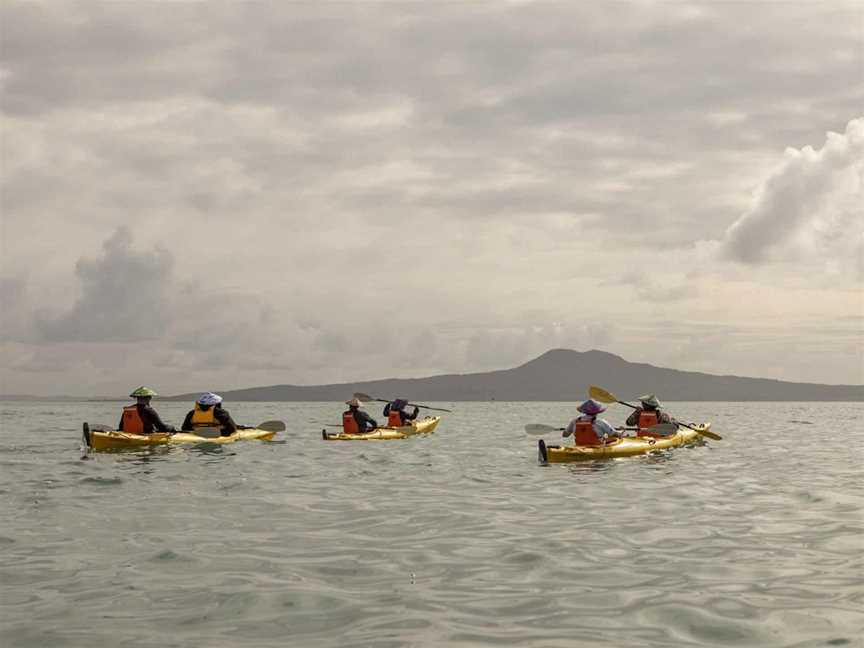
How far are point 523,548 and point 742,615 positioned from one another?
3289 mm

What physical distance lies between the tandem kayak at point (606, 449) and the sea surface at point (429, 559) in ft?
5.28

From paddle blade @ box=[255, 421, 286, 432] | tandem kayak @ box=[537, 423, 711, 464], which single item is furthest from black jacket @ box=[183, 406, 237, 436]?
tandem kayak @ box=[537, 423, 711, 464]

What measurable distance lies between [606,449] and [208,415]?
37.6 feet

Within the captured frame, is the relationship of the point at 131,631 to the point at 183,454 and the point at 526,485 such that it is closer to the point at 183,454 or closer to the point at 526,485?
the point at 526,485

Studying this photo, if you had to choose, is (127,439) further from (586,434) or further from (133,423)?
(586,434)

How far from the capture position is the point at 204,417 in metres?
25.5

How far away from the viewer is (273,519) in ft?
41.1

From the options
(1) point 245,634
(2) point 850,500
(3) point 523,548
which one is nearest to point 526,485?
(2) point 850,500

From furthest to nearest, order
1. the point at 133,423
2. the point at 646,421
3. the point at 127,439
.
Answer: the point at 646,421 < the point at 133,423 < the point at 127,439

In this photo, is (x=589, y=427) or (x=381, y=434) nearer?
(x=589, y=427)

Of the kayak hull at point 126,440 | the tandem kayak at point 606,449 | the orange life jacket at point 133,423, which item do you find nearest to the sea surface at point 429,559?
the tandem kayak at point 606,449

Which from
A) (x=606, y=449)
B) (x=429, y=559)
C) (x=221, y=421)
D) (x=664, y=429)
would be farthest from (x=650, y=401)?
(x=429, y=559)

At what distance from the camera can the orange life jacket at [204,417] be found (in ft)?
83.1

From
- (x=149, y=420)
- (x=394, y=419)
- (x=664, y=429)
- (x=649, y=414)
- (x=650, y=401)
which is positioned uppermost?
(x=650, y=401)
